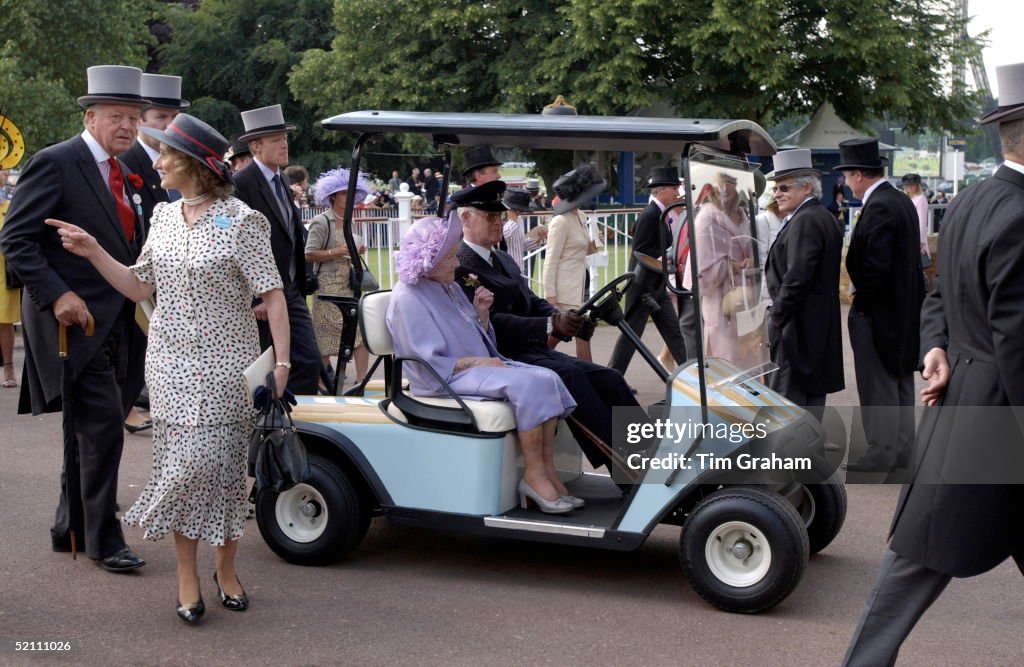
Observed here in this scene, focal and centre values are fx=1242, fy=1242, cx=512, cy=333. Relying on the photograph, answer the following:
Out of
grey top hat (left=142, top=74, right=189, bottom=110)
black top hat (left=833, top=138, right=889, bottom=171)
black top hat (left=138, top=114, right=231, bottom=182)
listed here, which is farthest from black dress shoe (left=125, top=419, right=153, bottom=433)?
black top hat (left=833, top=138, right=889, bottom=171)

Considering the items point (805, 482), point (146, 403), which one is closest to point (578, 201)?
point (146, 403)

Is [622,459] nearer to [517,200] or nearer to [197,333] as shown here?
[197,333]

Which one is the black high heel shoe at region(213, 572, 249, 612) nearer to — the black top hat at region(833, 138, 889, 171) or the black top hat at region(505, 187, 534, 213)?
the black top hat at region(833, 138, 889, 171)

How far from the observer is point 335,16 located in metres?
40.8

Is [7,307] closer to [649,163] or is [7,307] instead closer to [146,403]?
[146,403]

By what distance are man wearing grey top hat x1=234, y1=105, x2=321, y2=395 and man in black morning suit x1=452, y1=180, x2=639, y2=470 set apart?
1.01m

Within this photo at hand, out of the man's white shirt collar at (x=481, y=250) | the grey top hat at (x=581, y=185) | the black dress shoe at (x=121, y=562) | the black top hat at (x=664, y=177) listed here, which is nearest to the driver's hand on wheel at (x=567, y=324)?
the man's white shirt collar at (x=481, y=250)

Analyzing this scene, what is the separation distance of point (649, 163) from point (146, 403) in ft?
95.2

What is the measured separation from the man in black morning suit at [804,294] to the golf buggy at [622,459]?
1296mm

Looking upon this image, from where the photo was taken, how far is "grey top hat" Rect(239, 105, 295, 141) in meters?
6.74

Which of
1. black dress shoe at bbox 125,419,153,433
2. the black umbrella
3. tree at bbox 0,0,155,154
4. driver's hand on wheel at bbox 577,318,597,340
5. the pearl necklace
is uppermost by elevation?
tree at bbox 0,0,155,154

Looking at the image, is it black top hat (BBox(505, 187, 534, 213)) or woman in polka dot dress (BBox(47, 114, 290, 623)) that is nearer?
woman in polka dot dress (BBox(47, 114, 290, 623))

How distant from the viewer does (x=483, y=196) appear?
5816 mm

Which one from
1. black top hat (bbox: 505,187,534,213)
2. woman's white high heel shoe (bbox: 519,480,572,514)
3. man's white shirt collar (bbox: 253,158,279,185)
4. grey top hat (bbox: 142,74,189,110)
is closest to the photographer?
woman's white high heel shoe (bbox: 519,480,572,514)
